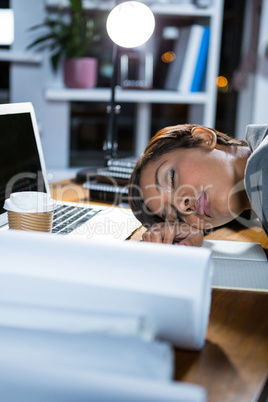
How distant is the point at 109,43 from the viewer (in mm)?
2260

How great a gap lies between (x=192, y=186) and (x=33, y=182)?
1.37 feet

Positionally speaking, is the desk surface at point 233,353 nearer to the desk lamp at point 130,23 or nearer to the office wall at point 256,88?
the desk lamp at point 130,23

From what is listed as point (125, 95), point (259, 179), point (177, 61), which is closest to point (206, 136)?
point (259, 179)

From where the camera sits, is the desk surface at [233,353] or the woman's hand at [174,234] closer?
the desk surface at [233,353]

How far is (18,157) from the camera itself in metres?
1.11

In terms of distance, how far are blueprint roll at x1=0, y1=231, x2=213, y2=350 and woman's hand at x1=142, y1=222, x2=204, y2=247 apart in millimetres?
356

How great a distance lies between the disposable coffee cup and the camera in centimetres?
87

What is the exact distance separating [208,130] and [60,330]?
2.36 ft

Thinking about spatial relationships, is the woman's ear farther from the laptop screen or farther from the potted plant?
the potted plant

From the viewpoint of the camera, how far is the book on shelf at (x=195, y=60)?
6.83 ft

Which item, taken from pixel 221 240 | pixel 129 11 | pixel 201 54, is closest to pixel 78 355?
pixel 221 240

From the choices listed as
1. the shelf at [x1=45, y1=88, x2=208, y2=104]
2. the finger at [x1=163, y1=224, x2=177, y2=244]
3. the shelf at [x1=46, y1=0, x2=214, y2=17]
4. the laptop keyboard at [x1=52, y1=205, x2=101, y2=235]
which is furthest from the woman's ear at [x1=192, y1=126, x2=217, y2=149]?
the shelf at [x1=46, y1=0, x2=214, y2=17]

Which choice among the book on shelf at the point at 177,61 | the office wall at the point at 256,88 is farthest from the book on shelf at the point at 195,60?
the office wall at the point at 256,88

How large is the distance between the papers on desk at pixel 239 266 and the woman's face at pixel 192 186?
0.07m
